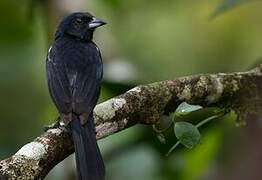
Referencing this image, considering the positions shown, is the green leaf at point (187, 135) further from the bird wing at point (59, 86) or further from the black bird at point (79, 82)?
the bird wing at point (59, 86)

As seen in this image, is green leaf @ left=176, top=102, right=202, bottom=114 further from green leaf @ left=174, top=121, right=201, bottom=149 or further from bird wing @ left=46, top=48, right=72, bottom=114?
bird wing @ left=46, top=48, right=72, bottom=114

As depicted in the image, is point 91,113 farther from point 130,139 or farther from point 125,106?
point 130,139

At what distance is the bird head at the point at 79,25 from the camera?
4625 mm

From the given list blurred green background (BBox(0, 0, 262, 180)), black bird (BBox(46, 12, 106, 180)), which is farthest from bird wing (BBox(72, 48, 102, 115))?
blurred green background (BBox(0, 0, 262, 180))

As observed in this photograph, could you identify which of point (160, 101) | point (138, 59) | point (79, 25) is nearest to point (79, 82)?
point (160, 101)

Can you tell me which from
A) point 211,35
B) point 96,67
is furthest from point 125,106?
point 211,35

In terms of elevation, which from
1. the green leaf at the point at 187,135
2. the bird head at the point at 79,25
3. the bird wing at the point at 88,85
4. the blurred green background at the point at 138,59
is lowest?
the blurred green background at the point at 138,59

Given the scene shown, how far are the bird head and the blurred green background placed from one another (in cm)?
14

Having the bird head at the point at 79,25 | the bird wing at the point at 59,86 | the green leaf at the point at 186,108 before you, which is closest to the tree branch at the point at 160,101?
the bird wing at the point at 59,86

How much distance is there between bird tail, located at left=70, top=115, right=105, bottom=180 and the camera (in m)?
3.05

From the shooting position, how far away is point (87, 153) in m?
3.15

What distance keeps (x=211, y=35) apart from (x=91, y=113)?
4112 mm

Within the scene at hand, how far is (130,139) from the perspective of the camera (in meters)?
4.34

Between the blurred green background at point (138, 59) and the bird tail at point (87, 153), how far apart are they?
579 millimetres
